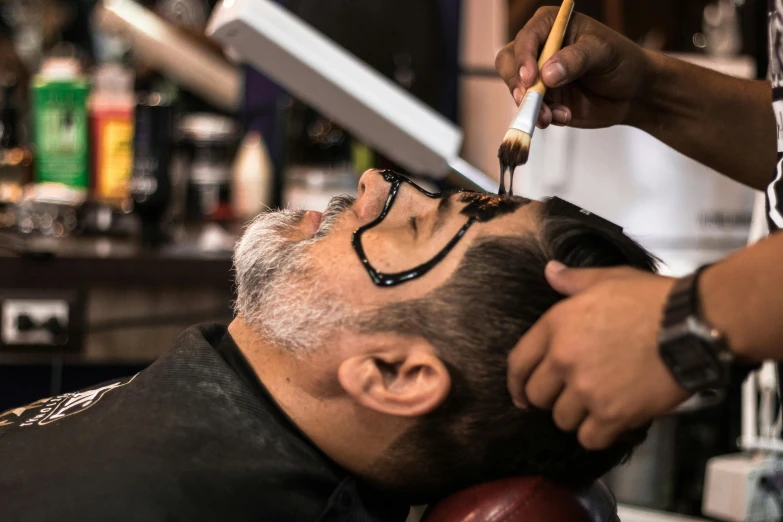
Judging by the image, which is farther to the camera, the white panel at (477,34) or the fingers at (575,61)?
the white panel at (477,34)

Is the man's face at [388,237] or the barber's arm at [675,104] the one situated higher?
the barber's arm at [675,104]

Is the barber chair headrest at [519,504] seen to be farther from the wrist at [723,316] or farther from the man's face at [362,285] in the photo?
the wrist at [723,316]

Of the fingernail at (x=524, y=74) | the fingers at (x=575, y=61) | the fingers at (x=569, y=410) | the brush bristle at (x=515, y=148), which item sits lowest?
the fingers at (x=569, y=410)

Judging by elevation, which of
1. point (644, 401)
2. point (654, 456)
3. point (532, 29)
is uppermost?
point (532, 29)

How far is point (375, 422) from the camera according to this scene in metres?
1.19

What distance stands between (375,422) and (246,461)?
17 centimetres

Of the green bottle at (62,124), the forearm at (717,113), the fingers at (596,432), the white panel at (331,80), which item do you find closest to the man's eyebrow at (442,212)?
the fingers at (596,432)

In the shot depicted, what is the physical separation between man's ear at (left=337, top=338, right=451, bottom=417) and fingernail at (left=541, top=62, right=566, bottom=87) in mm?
422

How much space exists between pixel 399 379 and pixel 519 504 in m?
0.22

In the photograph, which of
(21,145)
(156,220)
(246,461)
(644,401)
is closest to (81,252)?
(156,220)

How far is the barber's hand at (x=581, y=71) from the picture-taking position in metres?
1.33

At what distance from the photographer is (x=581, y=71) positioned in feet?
4.48

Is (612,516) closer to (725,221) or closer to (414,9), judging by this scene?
(725,221)

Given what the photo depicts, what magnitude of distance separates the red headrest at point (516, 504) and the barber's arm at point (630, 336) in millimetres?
141
